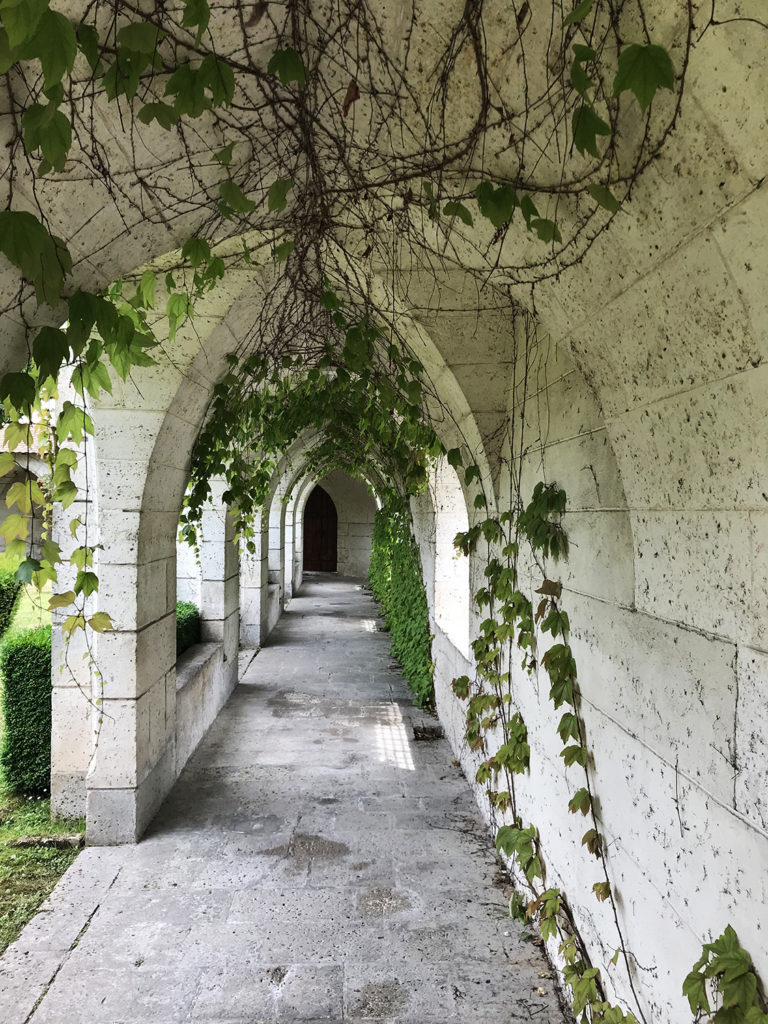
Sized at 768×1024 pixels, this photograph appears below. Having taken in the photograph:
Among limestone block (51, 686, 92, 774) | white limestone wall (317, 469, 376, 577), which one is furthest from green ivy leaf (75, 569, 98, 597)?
white limestone wall (317, 469, 376, 577)

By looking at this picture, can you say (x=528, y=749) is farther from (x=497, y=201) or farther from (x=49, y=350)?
(x=49, y=350)

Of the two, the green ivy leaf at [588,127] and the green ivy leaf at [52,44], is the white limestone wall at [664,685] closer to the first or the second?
the green ivy leaf at [588,127]

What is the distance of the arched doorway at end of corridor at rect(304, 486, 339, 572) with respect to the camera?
66.0 feet

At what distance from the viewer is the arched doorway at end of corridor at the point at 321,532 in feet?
66.0

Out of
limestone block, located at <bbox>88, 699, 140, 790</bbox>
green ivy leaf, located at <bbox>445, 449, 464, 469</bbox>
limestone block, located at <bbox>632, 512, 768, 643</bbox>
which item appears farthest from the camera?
green ivy leaf, located at <bbox>445, 449, 464, 469</bbox>

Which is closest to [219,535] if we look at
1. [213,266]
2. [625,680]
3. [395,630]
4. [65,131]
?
[395,630]

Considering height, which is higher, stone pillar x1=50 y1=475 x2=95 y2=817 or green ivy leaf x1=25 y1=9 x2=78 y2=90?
green ivy leaf x1=25 y1=9 x2=78 y2=90

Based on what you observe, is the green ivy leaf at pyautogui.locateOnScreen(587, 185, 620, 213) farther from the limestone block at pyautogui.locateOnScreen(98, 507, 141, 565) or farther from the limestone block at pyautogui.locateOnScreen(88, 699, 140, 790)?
the limestone block at pyautogui.locateOnScreen(88, 699, 140, 790)

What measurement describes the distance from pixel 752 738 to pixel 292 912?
7.35 feet

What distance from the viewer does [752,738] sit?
125 centimetres

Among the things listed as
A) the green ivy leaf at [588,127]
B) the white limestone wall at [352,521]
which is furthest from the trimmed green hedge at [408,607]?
the white limestone wall at [352,521]

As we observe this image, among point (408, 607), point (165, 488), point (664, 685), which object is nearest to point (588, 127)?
point (664, 685)

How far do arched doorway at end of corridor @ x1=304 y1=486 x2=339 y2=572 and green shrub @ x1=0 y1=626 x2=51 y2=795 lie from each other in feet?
52.4

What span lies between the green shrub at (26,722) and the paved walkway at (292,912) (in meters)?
0.83
